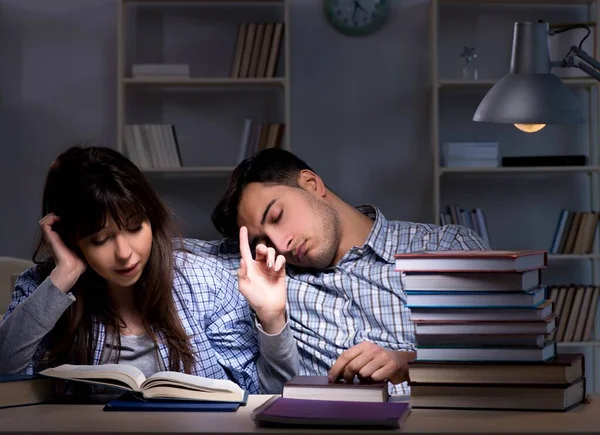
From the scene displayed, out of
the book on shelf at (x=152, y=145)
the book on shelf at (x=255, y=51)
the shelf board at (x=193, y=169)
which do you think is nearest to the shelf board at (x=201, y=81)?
the book on shelf at (x=255, y=51)

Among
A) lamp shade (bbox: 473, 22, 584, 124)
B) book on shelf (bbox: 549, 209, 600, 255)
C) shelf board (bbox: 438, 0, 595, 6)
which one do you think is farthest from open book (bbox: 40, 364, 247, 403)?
shelf board (bbox: 438, 0, 595, 6)

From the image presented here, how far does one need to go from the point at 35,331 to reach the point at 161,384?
416mm

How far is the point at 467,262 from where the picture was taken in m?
1.60

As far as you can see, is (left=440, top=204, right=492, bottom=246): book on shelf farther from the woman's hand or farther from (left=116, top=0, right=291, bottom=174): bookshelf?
the woman's hand

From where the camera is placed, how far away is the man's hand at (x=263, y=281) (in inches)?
75.4

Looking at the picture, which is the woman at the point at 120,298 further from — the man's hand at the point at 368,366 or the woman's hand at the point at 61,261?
the man's hand at the point at 368,366

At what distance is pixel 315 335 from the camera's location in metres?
2.42

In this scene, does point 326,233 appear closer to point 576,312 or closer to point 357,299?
point 357,299

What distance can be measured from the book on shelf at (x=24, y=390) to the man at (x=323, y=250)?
77 centimetres

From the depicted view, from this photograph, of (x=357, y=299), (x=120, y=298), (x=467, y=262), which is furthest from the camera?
(x=357, y=299)

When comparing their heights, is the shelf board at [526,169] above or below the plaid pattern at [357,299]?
above

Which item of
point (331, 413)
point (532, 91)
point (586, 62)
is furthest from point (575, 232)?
point (331, 413)

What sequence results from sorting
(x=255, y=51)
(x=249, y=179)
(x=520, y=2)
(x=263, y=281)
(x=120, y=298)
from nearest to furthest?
(x=263, y=281) → (x=120, y=298) → (x=249, y=179) → (x=255, y=51) → (x=520, y=2)

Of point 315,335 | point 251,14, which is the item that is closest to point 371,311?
point 315,335
